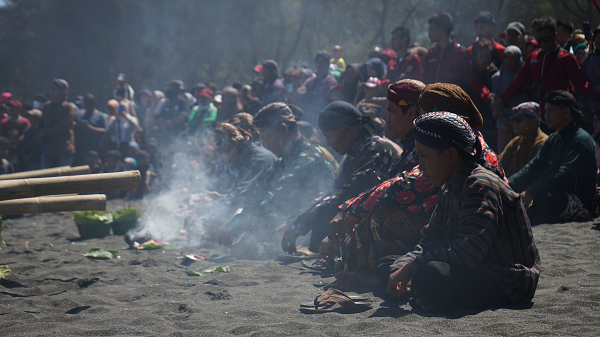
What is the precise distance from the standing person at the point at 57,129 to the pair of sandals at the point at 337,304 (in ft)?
30.8

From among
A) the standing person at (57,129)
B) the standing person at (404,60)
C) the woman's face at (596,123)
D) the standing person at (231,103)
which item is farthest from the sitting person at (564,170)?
the standing person at (57,129)

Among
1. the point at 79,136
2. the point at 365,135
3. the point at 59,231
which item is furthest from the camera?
the point at 79,136

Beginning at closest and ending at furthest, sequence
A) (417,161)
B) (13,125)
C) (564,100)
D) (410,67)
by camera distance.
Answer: (417,161) → (564,100) → (410,67) → (13,125)

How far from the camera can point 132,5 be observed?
86.8ft

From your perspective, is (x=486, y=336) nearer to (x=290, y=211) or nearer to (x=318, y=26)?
(x=290, y=211)

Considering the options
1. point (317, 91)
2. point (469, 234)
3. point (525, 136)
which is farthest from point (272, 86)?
point (469, 234)

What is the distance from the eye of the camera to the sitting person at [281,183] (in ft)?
19.1

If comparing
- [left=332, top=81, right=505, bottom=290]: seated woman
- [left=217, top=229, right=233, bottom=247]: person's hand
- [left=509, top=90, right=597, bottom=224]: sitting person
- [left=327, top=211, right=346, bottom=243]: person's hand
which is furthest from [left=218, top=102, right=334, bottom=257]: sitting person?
[left=509, top=90, right=597, bottom=224]: sitting person

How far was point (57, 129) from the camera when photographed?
425 inches

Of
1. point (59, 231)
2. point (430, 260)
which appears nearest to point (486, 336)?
point (430, 260)

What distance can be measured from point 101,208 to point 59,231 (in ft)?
12.1

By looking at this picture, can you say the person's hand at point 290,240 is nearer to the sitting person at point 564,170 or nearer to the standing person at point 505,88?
the sitting person at point 564,170

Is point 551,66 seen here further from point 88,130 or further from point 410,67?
point 88,130

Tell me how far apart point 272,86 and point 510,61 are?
5.05 m
